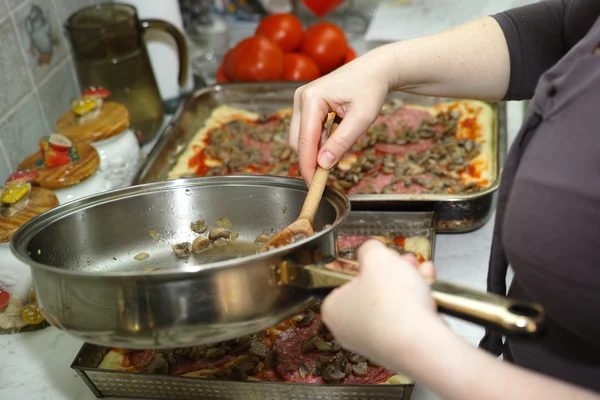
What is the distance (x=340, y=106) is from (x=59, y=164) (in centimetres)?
57

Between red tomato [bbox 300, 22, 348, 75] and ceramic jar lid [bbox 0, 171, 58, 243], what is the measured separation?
102cm

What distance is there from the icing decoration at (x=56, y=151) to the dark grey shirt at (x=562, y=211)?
2.65 ft

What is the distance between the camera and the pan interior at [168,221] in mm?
860

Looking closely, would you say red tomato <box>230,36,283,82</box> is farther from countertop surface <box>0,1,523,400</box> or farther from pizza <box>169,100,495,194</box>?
countertop surface <box>0,1,523,400</box>

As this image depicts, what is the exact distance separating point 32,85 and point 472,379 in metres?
1.28

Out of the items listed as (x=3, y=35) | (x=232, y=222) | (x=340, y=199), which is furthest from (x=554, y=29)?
(x=3, y=35)

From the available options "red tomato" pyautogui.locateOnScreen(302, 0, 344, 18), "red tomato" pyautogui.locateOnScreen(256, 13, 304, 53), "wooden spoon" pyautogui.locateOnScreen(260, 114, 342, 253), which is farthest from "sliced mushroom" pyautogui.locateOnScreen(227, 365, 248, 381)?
"red tomato" pyautogui.locateOnScreen(302, 0, 344, 18)

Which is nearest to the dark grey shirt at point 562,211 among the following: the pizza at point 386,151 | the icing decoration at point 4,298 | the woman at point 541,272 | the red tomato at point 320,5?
the woman at point 541,272

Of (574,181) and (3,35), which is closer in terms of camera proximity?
(574,181)

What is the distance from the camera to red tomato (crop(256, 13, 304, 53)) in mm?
1901

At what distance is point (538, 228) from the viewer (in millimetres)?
576

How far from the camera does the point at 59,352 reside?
1068 millimetres

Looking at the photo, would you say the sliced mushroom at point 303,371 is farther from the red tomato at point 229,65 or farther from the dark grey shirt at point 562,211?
the red tomato at point 229,65

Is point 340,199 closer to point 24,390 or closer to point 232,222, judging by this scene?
point 232,222
